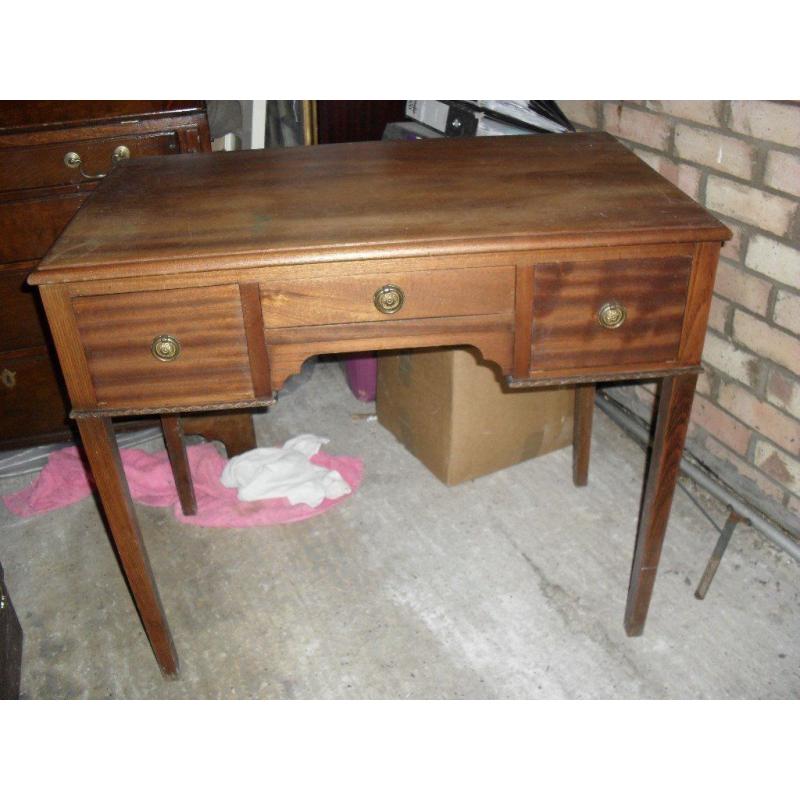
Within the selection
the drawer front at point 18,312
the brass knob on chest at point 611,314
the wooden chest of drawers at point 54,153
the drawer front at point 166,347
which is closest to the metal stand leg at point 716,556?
the brass knob on chest at point 611,314

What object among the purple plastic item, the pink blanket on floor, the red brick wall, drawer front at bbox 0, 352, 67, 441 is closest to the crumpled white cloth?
the pink blanket on floor

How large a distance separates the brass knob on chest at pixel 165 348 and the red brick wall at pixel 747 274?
4.16ft

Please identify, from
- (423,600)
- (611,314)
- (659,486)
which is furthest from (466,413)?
(611,314)

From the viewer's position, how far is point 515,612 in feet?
5.87

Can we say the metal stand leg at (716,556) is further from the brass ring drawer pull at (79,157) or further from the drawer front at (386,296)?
the brass ring drawer pull at (79,157)

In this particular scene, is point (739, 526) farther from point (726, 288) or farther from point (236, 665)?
point (236, 665)

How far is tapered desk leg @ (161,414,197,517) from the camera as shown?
195 cm

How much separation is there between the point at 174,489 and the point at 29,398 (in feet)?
1.54

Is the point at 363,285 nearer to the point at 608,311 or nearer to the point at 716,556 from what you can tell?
the point at 608,311

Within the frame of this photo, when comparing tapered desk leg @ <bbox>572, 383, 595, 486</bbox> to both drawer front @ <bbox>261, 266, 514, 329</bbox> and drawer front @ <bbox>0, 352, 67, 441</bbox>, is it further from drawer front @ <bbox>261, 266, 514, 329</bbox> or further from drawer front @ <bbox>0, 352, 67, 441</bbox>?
drawer front @ <bbox>0, 352, 67, 441</bbox>

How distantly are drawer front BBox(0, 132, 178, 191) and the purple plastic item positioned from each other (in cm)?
88

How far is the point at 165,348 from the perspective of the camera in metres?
1.27
